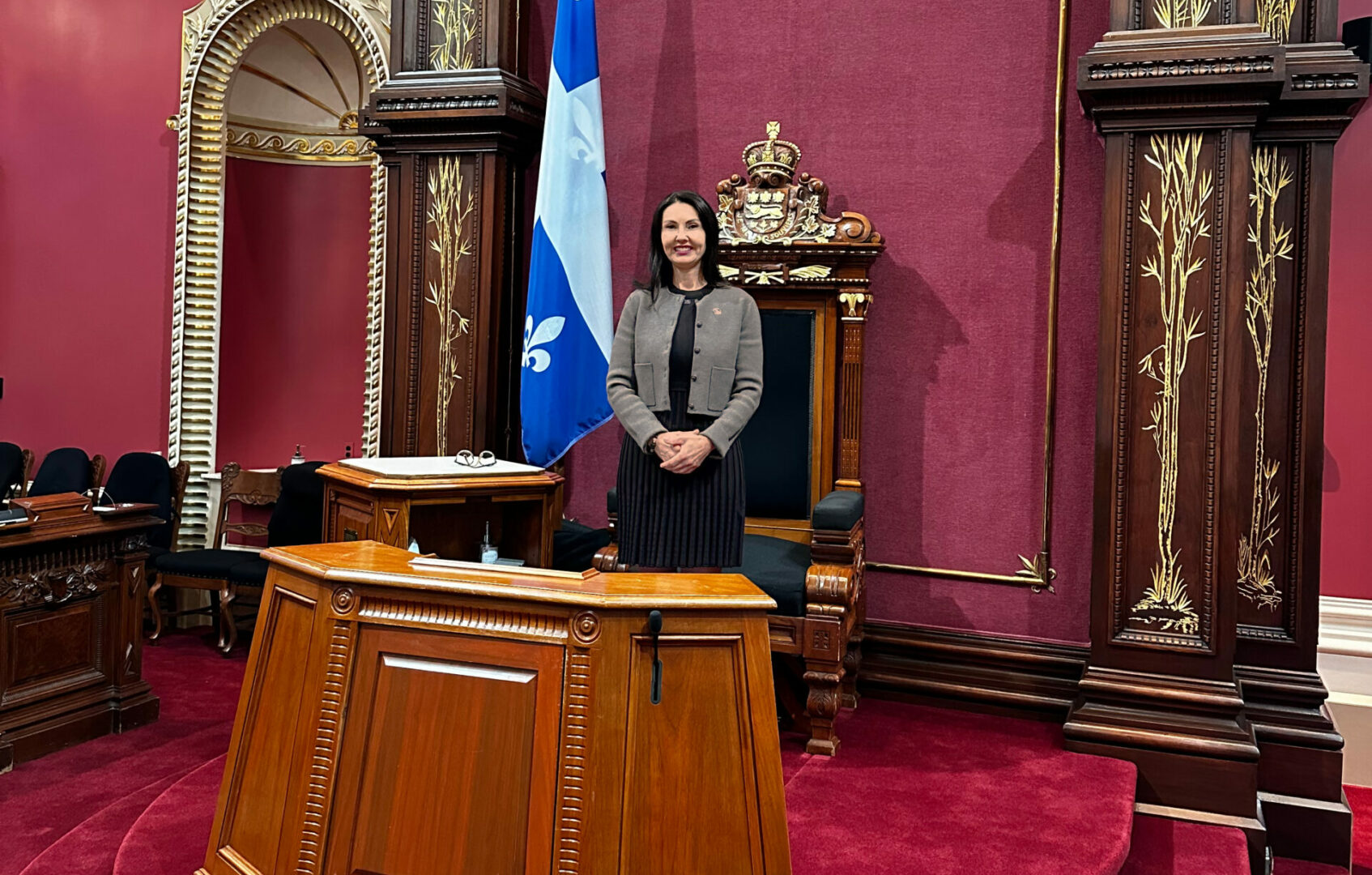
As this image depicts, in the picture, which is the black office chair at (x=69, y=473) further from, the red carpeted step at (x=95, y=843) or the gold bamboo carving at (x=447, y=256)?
the red carpeted step at (x=95, y=843)

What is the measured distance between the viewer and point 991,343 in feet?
12.3

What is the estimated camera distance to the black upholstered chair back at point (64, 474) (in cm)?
539

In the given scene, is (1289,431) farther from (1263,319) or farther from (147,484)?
(147,484)

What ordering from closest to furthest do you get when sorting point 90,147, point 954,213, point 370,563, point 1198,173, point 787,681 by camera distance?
1. point 370,563
2. point 1198,173
3. point 787,681
4. point 954,213
5. point 90,147

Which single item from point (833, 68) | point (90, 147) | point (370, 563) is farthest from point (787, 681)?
point (90, 147)

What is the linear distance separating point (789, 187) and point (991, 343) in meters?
0.91

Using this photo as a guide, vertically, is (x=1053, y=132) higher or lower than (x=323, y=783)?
higher

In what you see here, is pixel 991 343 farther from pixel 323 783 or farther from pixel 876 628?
pixel 323 783

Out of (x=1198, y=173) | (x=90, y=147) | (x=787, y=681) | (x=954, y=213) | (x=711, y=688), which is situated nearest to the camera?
(x=711, y=688)

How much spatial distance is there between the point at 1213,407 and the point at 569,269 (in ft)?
7.39

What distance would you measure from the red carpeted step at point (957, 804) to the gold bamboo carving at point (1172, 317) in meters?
0.53

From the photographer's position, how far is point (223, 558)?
4.64m

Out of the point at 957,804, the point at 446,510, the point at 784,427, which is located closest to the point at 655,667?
the point at 957,804

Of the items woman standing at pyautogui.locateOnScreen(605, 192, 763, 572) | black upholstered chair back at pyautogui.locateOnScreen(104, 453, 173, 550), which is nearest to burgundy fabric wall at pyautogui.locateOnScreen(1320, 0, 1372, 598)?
woman standing at pyautogui.locateOnScreen(605, 192, 763, 572)
